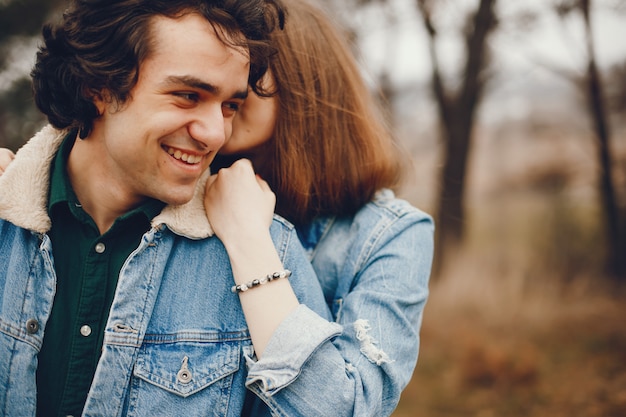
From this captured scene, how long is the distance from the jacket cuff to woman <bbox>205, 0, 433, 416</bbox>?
0.70ft

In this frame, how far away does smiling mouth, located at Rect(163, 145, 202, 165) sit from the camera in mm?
1872

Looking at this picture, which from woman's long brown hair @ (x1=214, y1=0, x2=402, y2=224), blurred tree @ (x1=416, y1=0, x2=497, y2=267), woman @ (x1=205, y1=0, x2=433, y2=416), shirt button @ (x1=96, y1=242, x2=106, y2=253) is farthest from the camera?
blurred tree @ (x1=416, y1=0, x2=497, y2=267)

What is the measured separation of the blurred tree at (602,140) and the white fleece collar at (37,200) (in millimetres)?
6961

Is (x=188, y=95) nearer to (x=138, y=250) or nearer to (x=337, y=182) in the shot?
(x=138, y=250)

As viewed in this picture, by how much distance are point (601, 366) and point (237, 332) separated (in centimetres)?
486

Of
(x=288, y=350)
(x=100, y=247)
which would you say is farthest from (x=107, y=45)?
(x=288, y=350)

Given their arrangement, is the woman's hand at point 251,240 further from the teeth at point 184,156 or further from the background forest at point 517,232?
the background forest at point 517,232

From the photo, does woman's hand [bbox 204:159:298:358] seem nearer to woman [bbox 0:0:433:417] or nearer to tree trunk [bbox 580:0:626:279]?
woman [bbox 0:0:433:417]

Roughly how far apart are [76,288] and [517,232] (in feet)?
26.8

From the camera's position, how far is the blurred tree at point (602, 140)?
7.42m

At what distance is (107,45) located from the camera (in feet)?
6.23

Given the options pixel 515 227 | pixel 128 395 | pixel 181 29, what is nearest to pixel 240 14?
pixel 181 29

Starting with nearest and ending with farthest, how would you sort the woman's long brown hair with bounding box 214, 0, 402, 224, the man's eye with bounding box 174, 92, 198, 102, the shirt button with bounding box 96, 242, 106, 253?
the man's eye with bounding box 174, 92, 198, 102, the shirt button with bounding box 96, 242, 106, 253, the woman's long brown hair with bounding box 214, 0, 402, 224

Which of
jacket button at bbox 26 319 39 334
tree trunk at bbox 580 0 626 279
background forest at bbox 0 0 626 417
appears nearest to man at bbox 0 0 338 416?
jacket button at bbox 26 319 39 334
